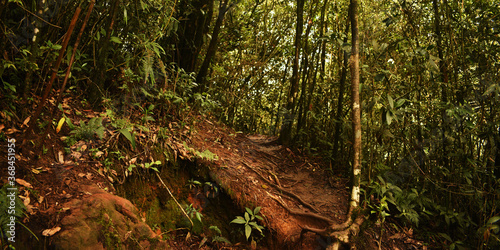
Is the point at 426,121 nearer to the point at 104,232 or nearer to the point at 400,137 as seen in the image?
the point at 400,137

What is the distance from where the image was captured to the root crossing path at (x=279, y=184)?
3.49 m

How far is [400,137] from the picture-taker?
13.9ft

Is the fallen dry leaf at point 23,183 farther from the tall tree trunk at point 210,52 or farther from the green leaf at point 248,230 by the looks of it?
the tall tree trunk at point 210,52

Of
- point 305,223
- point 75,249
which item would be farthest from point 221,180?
point 75,249

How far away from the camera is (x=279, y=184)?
4.38 metres

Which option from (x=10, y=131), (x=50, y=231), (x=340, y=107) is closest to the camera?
(x=50, y=231)

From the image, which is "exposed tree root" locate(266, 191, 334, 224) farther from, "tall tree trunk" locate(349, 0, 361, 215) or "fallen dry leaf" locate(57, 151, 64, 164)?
"fallen dry leaf" locate(57, 151, 64, 164)

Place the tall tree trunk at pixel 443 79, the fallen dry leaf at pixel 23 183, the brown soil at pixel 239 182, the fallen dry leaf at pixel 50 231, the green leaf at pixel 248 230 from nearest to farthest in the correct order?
the fallen dry leaf at pixel 50 231, the fallen dry leaf at pixel 23 183, the brown soil at pixel 239 182, the green leaf at pixel 248 230, the tall tree trunk at pixel 443 79

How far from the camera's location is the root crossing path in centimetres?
349

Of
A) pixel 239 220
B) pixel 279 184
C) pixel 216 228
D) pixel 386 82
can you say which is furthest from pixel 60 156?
pixel 386 82

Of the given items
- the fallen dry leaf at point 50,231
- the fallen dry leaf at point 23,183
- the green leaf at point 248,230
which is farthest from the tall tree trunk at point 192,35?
the fallen dry leaf at point 50,231

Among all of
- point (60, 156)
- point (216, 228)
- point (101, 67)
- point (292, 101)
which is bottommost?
point (216, 228)

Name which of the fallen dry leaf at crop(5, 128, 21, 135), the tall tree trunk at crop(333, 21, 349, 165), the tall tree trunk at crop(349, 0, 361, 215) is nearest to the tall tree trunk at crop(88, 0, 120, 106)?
the fallen dry leaf at crop(5, 128, 21, 135)

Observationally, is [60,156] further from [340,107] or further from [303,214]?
[340,107]
